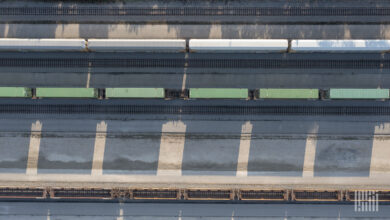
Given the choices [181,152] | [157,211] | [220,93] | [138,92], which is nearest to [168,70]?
[138,92]

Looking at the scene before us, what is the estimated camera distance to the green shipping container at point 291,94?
2619 cm

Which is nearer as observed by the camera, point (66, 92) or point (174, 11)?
point (66, 92)

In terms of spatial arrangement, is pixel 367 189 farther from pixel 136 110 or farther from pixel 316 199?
pixel 136 110

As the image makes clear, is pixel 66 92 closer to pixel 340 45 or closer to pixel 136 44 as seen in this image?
pixel 136 44

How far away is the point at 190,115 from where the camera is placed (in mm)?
27344

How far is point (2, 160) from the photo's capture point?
1090 inches

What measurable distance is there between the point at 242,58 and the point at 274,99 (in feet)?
17.0

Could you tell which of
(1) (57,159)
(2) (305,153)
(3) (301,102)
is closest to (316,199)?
(2) (305,153)

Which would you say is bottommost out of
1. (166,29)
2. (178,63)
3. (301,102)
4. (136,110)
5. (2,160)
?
(2,160)

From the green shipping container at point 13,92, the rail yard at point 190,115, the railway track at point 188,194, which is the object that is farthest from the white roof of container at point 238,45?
the green shipping container at point 13,92

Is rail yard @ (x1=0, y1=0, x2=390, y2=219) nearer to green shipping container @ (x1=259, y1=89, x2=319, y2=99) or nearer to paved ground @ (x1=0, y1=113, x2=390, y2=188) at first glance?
paved ground @ (x1=0, y1=113, x2=390, y2=188)

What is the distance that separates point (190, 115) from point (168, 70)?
5051mm

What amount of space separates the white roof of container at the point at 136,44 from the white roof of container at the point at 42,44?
1282mm

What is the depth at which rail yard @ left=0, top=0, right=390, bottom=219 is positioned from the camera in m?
26.9
